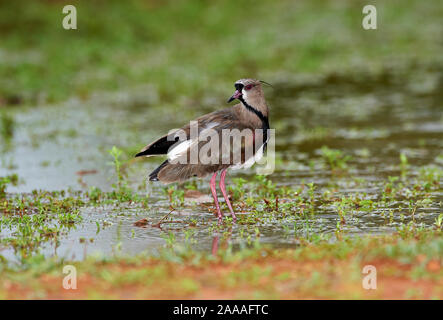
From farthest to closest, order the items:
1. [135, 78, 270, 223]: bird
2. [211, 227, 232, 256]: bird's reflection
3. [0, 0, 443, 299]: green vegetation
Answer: [135, 78, 270, 223]: bird < [211, 227, 232, 256]: bird's reflection < [0, 0, 443, 299]: green vegetation

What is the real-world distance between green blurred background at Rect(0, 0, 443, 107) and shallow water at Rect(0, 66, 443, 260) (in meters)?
1.08

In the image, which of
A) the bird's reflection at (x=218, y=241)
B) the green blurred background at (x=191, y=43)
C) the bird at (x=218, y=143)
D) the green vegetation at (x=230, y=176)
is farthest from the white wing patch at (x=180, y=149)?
the green blurred background at (x=191, y=43)

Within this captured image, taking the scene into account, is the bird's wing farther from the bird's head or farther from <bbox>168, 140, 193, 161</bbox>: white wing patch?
the bird's head

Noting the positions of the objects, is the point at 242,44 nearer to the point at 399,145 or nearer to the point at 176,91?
the point at 176,91

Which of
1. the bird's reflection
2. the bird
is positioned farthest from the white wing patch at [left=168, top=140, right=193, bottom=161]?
the bird's reflection

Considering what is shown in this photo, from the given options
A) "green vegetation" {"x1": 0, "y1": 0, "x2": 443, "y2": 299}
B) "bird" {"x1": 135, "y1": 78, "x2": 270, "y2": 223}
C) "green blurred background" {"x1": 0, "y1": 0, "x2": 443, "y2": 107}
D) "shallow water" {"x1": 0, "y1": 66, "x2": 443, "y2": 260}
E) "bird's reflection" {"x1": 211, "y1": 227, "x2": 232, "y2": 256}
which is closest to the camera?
"green vegetation" {"x1": 0, "y1": 0, "x2": 443, "y2": 299}

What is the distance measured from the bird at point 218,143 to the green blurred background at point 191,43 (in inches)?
300

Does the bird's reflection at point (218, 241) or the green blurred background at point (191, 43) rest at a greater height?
the green blurred background at point (191, 43)

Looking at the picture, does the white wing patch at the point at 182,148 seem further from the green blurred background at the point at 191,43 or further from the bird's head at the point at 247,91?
the green blurred background at the point at 191,43

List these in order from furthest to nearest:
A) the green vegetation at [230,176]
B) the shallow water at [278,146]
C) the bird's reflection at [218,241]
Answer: the shallow water at [278,146]
the bird's reflection at [218,241]
the green vegetation at [230,176]

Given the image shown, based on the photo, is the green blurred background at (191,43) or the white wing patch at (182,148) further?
the green blurred background at (191,43)

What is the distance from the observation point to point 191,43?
20750mm

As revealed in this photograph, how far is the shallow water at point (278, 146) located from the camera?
Answer: 6.61 m

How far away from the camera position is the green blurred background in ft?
53.8
